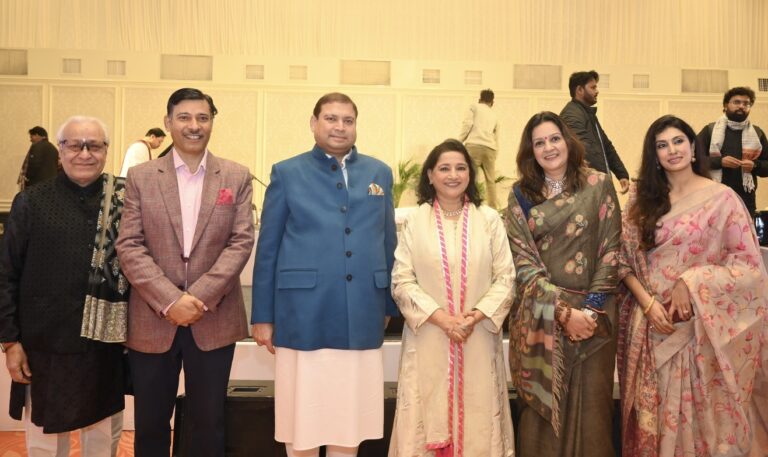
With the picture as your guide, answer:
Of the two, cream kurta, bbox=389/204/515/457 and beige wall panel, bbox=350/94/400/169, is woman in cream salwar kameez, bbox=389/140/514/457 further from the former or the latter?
beige wall panel, bbox=350/94/400/169

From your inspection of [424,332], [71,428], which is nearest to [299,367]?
[424,332]

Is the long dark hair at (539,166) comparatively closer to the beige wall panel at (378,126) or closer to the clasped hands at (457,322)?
the clasped hands at (457,322)

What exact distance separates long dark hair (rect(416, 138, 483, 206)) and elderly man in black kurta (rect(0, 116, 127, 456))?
1246 millimetres

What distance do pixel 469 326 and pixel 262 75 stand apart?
774cm

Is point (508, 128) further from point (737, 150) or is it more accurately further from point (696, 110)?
point (737, 150)

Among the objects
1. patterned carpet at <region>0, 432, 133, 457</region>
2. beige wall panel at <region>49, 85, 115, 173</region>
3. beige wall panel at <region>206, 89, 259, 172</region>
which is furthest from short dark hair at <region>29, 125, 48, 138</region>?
patterned carpet at <region>0, 432, 133, 457</region>

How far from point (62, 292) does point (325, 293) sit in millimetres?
1015

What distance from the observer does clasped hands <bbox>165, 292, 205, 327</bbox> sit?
2277 millimetres

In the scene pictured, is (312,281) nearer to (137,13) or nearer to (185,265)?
(185,265)

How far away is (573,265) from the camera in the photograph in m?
2.46

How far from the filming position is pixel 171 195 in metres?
2.41

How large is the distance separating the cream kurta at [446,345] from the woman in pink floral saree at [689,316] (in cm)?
56

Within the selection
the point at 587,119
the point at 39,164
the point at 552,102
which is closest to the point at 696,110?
the point at 552,102

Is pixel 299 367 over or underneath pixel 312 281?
underneath
